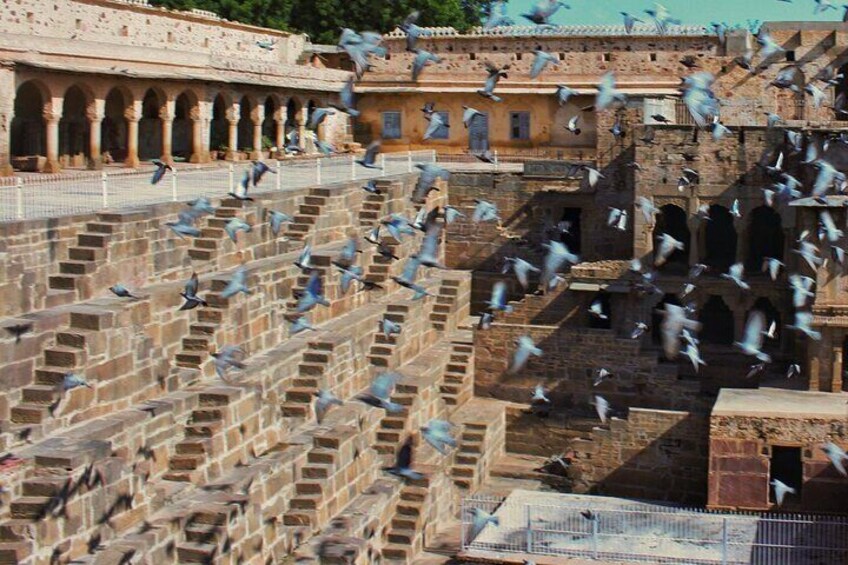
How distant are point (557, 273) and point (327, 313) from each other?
5.84 metres

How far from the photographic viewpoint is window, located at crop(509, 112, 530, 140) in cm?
3997

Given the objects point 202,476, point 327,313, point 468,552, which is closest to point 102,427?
point 202,476

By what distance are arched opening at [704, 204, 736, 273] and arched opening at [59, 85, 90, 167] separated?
14477 millimetres

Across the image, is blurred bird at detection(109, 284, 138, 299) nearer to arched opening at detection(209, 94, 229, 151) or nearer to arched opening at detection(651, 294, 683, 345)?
arched opening at detection(651, 294, 683, 345)

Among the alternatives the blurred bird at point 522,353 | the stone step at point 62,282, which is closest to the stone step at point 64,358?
the stone step at point 62,282

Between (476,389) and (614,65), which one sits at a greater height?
(614,65)

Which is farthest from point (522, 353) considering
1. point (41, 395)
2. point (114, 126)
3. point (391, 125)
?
point (391, 125)

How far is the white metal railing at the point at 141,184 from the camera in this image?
21.7 metres

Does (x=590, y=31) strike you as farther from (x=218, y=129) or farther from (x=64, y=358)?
(x=64, y=358)

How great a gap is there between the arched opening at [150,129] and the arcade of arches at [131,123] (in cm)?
3

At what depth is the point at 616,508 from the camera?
23.3 meters

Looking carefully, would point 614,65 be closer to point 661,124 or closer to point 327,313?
point 661,124

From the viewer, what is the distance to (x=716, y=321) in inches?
1179

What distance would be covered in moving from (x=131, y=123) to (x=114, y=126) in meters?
4.07
